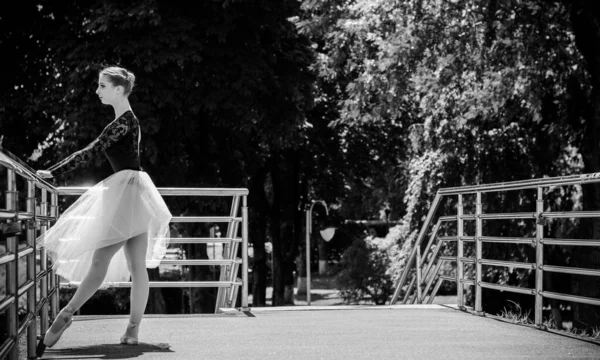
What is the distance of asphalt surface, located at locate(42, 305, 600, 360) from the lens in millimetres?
6480

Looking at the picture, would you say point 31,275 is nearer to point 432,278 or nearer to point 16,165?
point 16,165

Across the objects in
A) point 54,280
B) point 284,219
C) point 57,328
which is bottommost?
point 57,328

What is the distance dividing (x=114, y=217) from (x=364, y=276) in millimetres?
29823

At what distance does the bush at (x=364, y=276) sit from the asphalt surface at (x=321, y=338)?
26.1 meters

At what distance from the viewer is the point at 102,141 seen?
654cm

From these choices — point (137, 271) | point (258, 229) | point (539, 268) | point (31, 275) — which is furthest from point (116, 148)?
point (258, 229)

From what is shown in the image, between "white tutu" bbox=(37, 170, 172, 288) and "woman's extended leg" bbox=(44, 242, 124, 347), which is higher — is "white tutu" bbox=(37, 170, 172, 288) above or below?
above

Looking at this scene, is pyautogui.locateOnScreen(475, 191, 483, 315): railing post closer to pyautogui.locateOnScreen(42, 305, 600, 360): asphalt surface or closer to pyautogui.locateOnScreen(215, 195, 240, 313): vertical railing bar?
pyautogui.locateOnScreen(42, 305, 600, 360): asphalt surface

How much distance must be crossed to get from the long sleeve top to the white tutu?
3.7 inches

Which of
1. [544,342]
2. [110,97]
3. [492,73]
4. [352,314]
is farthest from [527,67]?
[110,97]

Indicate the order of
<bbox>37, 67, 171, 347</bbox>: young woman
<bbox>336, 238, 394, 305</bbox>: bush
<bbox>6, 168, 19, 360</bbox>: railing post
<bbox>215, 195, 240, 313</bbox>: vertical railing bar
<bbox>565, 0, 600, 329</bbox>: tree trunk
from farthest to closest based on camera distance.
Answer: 1. <bbox>336, 238, 394, 305</bbox>: bush
2. <bbox>565, 0, 600, 329</bbox>: tree trunk
3. <bbox>215, 195, 240, 313</bbox>: vertical railing bar
4. <bbox>37, 67, 171, 347</bbox>: young woman
5. <bbox>6, 168, 19, 360</bbox>: railing post

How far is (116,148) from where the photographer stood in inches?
264

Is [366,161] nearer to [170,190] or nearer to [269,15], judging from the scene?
[269,15]

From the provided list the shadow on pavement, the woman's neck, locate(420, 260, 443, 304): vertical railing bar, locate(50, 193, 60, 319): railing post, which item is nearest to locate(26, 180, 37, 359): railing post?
the shadow on pavement
